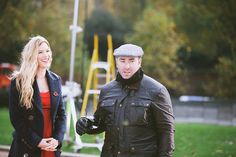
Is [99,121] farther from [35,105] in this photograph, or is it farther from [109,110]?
[35,105]

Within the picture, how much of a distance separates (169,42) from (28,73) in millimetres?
23638

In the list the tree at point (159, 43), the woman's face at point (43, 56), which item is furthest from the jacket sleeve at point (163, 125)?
the tree at point (159, 43)

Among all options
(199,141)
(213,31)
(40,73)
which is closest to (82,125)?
(40,73)

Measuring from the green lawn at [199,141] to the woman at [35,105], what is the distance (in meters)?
4.26

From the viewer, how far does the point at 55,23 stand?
78.2 ft

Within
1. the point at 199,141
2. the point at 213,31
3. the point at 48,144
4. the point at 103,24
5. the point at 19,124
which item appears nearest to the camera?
the point at 19,124

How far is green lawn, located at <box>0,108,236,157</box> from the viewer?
29.3 ft

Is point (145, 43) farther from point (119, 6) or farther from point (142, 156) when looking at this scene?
point (142, 156)

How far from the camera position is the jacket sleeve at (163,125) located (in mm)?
3812

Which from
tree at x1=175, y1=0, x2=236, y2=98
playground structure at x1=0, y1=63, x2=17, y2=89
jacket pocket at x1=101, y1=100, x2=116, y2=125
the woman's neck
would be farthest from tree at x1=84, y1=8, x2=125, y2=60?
jacket pocket at x1=101, y1=100, x2=116, y2=125

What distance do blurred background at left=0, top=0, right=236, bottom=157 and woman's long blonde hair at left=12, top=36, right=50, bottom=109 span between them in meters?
4.90

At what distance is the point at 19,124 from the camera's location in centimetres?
459

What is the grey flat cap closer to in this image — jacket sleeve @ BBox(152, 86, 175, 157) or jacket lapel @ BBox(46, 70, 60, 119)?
jacket sleeve @ BBox(152, 86, 175, 157)

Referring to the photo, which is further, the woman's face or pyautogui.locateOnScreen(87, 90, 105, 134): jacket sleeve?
the woman's face
